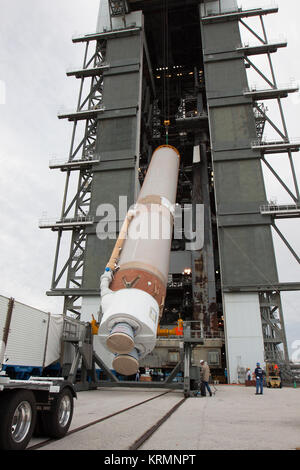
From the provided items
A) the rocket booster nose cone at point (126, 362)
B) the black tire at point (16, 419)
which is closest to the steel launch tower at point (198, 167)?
the rocket booster nose cone at point (126, 362)

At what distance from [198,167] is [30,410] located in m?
28.0

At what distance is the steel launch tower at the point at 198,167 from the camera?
22.8 meters

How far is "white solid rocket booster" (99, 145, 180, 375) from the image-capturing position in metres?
9.09

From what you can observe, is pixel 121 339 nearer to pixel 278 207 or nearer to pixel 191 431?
pixel 191 431

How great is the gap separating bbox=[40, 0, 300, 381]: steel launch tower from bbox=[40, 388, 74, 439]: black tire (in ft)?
59.2

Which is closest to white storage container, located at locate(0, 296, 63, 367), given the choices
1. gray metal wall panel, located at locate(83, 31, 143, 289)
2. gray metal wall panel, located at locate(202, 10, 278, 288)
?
gray metal wall panel, located at locate(83, 31, 143, 289)

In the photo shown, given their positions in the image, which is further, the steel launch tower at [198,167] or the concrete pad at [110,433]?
the steel launch tower at [198,167]

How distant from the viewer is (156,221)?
1290 centimetres

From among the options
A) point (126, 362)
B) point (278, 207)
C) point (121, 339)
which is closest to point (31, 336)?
point (126, 362)

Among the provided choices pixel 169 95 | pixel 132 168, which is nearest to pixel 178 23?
pixel 169 95

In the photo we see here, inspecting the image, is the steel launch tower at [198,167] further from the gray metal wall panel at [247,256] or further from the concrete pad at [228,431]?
the concrete pad at [228,431]

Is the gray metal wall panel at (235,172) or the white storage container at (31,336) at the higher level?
the gray metal wall panel at (235,172)

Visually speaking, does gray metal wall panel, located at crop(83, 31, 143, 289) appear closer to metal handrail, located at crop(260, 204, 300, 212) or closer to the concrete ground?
metal handrail, located at crop(260, 204, 300, 212)

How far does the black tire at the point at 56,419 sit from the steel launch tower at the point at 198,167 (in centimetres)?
1806
